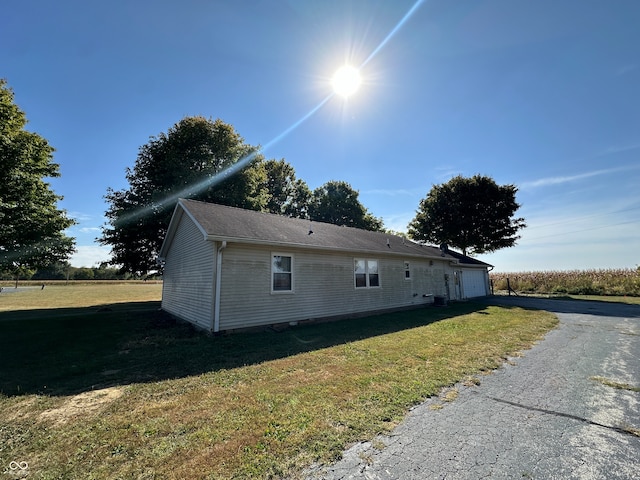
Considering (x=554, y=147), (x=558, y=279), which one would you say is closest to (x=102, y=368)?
(x=554, y=147)

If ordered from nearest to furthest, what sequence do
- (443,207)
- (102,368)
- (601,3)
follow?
(102,368) → (601,3) → (443,207)

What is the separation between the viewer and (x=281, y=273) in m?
9.94

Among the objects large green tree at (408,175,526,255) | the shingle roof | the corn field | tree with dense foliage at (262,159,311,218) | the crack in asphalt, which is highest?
tree with dense foliage at (262,159,311,218)

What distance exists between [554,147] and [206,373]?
18.6 metres

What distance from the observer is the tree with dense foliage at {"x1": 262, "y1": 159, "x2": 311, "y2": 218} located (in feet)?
118

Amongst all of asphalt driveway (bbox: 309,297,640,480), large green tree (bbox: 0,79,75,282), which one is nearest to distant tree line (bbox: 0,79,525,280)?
large green tree (bbox: 0,79,75,282)

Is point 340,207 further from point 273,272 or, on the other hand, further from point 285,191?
point 273,272

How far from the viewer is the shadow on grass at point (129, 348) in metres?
5.32

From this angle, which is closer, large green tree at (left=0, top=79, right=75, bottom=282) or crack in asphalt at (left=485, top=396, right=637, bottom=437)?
crack in asphalt at (left=485, top=396, right=637, bottom=437)

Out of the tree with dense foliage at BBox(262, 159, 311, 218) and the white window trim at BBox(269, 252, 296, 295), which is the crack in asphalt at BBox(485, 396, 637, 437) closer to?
the white window trim at BBox(269, 252, 296, 295)

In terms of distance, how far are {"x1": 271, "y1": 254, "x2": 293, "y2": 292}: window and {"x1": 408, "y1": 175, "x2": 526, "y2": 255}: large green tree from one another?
25051 mm

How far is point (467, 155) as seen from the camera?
47.2ft

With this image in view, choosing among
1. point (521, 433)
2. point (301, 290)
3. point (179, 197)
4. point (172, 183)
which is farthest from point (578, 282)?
point (172, 183)

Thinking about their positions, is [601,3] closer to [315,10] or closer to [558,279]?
[315,10]
